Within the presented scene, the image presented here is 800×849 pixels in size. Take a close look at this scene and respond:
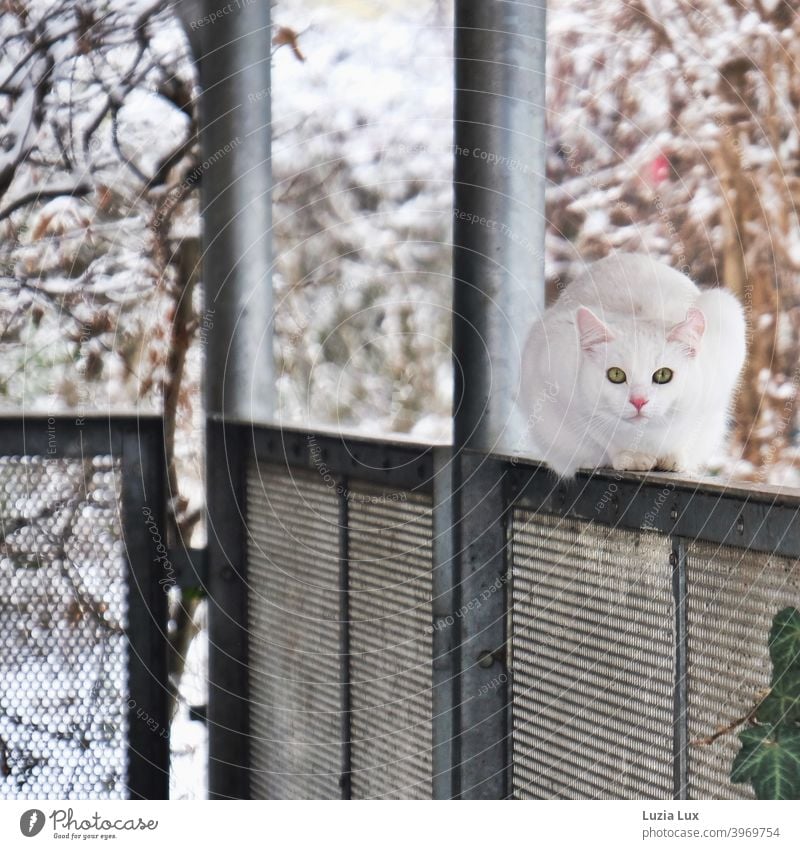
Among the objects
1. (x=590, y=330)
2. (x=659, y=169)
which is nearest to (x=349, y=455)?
(x=590, y=330)

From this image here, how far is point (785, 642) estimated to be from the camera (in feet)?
1.68

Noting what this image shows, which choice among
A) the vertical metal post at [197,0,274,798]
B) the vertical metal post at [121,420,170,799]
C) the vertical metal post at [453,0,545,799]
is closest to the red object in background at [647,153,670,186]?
the vertical metal post at [197,0,274,798]

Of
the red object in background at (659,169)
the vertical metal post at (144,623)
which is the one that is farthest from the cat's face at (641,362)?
the red object in background at (659,169)

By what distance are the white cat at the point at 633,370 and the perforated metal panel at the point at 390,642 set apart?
14 centimetres

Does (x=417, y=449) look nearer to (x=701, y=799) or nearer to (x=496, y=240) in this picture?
(x=496, y=240)

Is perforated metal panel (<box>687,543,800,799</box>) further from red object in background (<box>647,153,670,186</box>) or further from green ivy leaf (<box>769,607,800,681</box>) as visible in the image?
red object in background (<box>647,153,670,186</box>)

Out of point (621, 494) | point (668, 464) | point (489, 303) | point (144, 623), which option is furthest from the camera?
point (144, 623)

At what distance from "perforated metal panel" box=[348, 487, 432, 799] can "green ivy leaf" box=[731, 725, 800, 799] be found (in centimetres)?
34

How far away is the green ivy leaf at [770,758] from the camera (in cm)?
54

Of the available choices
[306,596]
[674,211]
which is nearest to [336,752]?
[306,596]

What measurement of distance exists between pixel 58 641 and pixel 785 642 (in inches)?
29.0

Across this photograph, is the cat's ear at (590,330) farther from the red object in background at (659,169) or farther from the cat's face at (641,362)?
the red object in background at (659,169)

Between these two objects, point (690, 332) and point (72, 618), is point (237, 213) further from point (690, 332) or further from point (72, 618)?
point (690, 332)

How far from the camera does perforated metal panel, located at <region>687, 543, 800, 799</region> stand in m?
0.53
